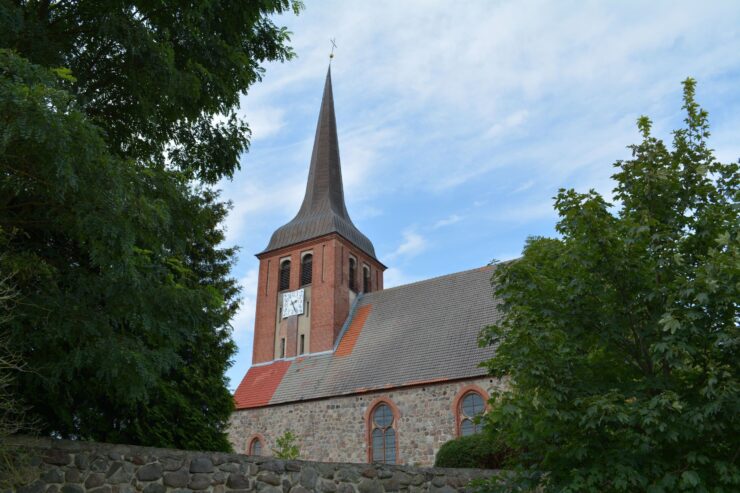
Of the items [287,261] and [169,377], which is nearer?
[169,377]

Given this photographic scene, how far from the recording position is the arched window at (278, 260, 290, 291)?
30.2m

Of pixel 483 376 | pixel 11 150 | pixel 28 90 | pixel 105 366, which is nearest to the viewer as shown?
pixel 28 90

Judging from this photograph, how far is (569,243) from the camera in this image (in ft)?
20.4

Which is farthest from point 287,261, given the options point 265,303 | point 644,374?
point 644,374

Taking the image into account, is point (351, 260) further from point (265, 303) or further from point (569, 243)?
point (569, 243)

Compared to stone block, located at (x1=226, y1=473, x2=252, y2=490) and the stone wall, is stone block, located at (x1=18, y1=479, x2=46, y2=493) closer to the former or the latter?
the stone wall

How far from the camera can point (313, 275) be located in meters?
28.8

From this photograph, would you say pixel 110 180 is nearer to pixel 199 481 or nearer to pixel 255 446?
pixel 199 481

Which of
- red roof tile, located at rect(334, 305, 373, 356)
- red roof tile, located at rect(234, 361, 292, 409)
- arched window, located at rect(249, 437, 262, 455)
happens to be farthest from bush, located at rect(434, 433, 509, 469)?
red roof tile, located at rect(234, 361, 292, 409)

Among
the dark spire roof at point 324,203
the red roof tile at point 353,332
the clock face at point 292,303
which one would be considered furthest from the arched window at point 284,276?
the red roof tile at point 353,332

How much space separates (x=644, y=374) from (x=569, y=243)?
141cm

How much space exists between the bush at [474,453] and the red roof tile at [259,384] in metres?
12.7

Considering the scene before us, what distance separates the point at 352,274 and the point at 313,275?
6.62ft

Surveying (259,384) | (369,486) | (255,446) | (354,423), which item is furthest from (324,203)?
(369,486)
